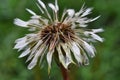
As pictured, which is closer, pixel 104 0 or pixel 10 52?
pixel 10 52

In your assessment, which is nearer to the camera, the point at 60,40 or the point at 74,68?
the point at 60,40

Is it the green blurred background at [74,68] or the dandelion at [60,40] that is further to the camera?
the green blurred background at [74,68]

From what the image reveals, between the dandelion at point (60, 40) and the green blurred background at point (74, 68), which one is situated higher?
the dandelion at point (60, 40)

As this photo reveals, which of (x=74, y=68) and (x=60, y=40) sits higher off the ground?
(x=60, y=40)

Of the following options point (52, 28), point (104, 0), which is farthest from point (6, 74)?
point (52, 28)

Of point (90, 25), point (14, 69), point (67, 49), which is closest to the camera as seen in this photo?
point (67, 49)

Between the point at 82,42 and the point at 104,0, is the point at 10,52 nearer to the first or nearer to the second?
the point at 104,0
